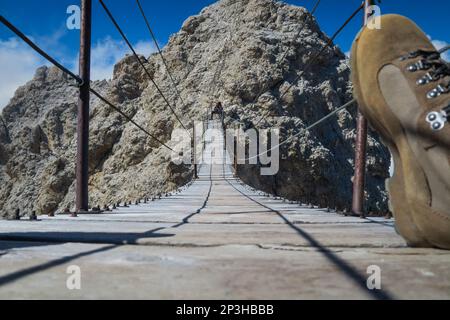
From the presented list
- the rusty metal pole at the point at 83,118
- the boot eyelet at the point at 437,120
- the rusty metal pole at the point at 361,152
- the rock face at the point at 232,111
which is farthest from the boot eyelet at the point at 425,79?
the rock face at the point at 232,111

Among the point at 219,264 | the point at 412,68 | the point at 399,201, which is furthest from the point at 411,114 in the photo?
the point at 219,264

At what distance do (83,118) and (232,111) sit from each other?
25689 millimetres

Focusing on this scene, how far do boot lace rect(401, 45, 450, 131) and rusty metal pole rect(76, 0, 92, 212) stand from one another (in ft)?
7.75

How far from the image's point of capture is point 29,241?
1365mm

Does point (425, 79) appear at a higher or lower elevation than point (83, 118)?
lower

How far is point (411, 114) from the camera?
129 centimetres

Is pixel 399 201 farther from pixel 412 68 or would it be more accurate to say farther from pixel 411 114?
pixel 412 68

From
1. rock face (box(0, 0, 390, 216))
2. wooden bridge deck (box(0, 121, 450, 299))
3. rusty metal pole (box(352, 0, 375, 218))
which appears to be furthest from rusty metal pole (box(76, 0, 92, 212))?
rock face (box(0, 0, 390, 216))

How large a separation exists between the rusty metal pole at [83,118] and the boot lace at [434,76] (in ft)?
7.75

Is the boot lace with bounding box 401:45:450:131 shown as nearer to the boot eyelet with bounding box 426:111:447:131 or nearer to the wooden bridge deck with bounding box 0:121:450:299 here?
the boot eyelet with bounding box 426:111:447:131

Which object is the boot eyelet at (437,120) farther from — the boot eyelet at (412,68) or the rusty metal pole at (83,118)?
the rusty metal pole at (83,118)

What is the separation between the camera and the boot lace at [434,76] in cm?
123

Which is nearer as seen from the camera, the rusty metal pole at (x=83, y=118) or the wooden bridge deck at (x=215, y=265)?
the wooden bridge deck at (x=215, y=265)
